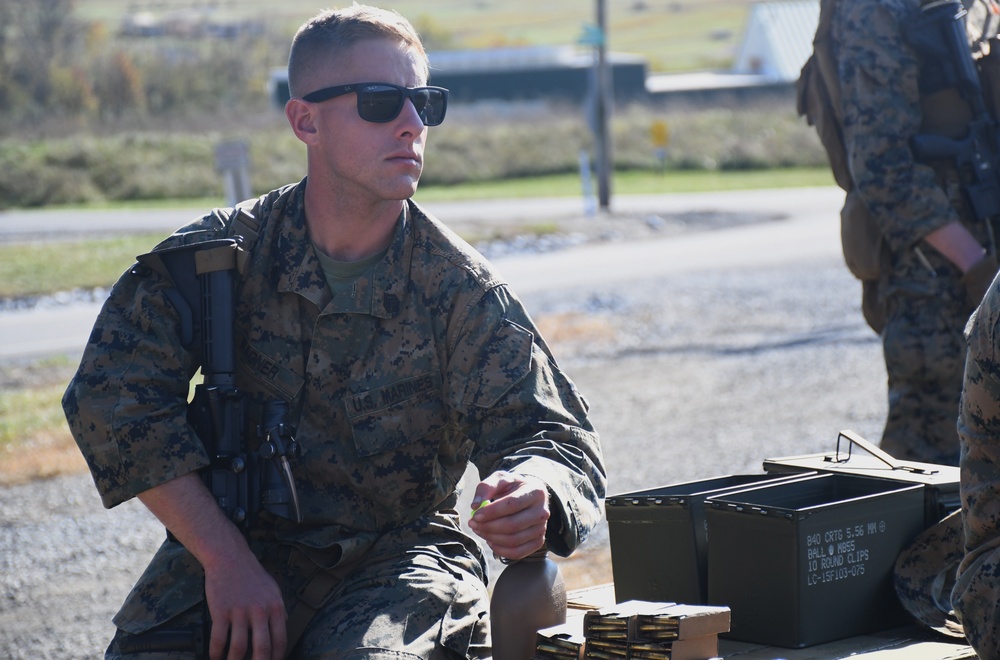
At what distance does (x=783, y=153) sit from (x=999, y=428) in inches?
1400

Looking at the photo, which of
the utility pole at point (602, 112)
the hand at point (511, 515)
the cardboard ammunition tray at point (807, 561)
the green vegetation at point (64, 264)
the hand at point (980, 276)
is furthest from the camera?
the utility pole at point (602, 112)

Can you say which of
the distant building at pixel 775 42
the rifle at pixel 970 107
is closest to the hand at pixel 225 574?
the rifle at pixel 970 107

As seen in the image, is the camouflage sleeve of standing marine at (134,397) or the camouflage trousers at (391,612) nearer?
the camouflage trousers at (391,612)

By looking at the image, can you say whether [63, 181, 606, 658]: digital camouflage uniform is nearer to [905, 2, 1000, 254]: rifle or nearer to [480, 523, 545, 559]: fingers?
[480, 523, 545, 559]: fingers

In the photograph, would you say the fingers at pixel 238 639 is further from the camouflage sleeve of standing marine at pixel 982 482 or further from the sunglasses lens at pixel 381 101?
the camouflage sleeve of standing marine at pixel 982 482

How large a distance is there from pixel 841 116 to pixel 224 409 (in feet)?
8.43

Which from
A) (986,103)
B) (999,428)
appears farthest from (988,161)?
(999,428)

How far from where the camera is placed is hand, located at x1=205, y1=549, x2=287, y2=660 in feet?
9.04

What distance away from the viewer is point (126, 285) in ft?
9.82

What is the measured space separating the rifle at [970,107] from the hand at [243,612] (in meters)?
2.74

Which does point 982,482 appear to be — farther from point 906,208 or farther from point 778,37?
point 778,37

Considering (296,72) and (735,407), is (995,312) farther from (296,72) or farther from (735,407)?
(735,407)

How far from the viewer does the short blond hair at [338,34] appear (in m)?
3.10

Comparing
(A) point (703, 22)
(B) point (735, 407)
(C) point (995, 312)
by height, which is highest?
(A) point (703, 22)
